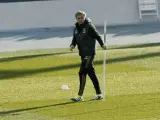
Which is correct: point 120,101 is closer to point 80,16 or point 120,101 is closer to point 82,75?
point 82,75

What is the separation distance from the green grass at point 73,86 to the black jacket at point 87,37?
118 centimetres

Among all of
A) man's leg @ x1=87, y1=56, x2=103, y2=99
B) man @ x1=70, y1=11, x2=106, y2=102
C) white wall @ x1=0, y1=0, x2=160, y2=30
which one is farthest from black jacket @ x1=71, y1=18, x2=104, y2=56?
white wall @ x1=0, y1=0, x2=160, y2=30

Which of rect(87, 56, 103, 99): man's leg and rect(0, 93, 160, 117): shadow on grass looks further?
rect(87, 56, 103, 99): man's leg

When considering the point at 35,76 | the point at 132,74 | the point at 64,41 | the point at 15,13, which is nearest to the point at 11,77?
the point at 35,76

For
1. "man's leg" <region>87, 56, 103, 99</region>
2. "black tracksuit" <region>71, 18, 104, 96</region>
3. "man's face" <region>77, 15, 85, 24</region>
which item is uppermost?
"man's face" <region>77, 15, 85, 24</region>

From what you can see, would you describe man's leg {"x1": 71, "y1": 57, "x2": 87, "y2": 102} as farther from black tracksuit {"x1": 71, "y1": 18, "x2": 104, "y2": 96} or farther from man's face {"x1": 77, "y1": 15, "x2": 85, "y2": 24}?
man's face {"x1": 77, "y1": 15, "x2": 85, "y2": 24}

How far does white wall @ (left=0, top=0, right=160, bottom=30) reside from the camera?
3075 centimetres

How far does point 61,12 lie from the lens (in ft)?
101

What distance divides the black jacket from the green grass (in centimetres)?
118

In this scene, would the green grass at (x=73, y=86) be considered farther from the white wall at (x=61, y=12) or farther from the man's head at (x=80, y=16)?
the white wall at (x=61, y=12)

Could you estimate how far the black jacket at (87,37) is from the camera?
13.5m

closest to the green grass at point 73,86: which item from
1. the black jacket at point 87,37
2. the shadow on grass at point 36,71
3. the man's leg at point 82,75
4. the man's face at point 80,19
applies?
the shadow on grass at point 36,71

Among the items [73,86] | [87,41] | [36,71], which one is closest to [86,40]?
[87,41]

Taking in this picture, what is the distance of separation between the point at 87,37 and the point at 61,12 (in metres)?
17.4
